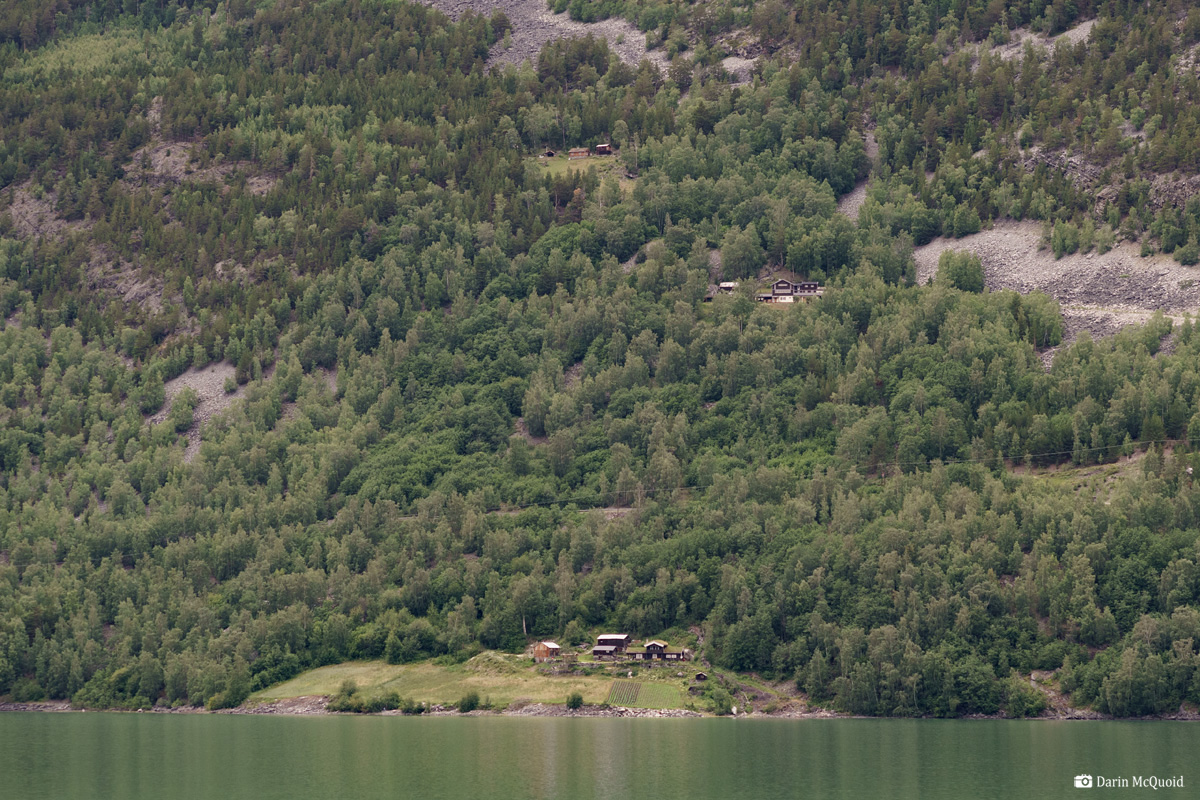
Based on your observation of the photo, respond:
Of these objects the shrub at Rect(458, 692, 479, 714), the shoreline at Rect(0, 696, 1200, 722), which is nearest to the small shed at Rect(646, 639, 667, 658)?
the shoreline at Rect(0, 696, 1200, 722)

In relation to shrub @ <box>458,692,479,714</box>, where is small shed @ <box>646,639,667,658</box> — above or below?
below

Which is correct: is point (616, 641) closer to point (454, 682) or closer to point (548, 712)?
point (548, 712)

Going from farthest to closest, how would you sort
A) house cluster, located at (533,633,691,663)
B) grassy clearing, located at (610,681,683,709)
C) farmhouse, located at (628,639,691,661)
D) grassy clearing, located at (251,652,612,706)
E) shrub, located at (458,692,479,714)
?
1. house cluster, located at (533,633,691,663)
2. farmhouse, located at (628,639,691,661)
3. grassy clearing, located at (251,652,612,706)
4. shrub, located at (458,692,479,714)
5. grassy clearing, located at (610,681,683,709)

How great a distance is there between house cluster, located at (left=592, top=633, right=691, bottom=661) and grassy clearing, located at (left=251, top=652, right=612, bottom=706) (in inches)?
155

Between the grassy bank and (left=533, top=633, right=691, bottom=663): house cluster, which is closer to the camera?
the grassy bank

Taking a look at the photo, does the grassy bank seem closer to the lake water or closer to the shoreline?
the shoreline

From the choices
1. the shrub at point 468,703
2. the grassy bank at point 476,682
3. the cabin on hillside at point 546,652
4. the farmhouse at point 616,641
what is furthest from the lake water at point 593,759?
the cabin on hillside at point 546,652

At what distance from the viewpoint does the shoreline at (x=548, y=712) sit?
156 m

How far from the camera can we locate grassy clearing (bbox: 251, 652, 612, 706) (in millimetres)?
169875

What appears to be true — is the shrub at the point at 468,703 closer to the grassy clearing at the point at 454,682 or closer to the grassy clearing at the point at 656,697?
the grassy clearing at the point at 454,682

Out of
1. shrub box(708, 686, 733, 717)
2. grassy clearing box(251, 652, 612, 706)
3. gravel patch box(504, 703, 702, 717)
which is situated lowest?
grassy clearing box(251, 652, 612, 706)

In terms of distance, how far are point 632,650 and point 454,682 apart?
1689cm

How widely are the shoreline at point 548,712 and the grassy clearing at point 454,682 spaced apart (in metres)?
1.62

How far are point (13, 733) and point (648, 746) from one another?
177 feet
